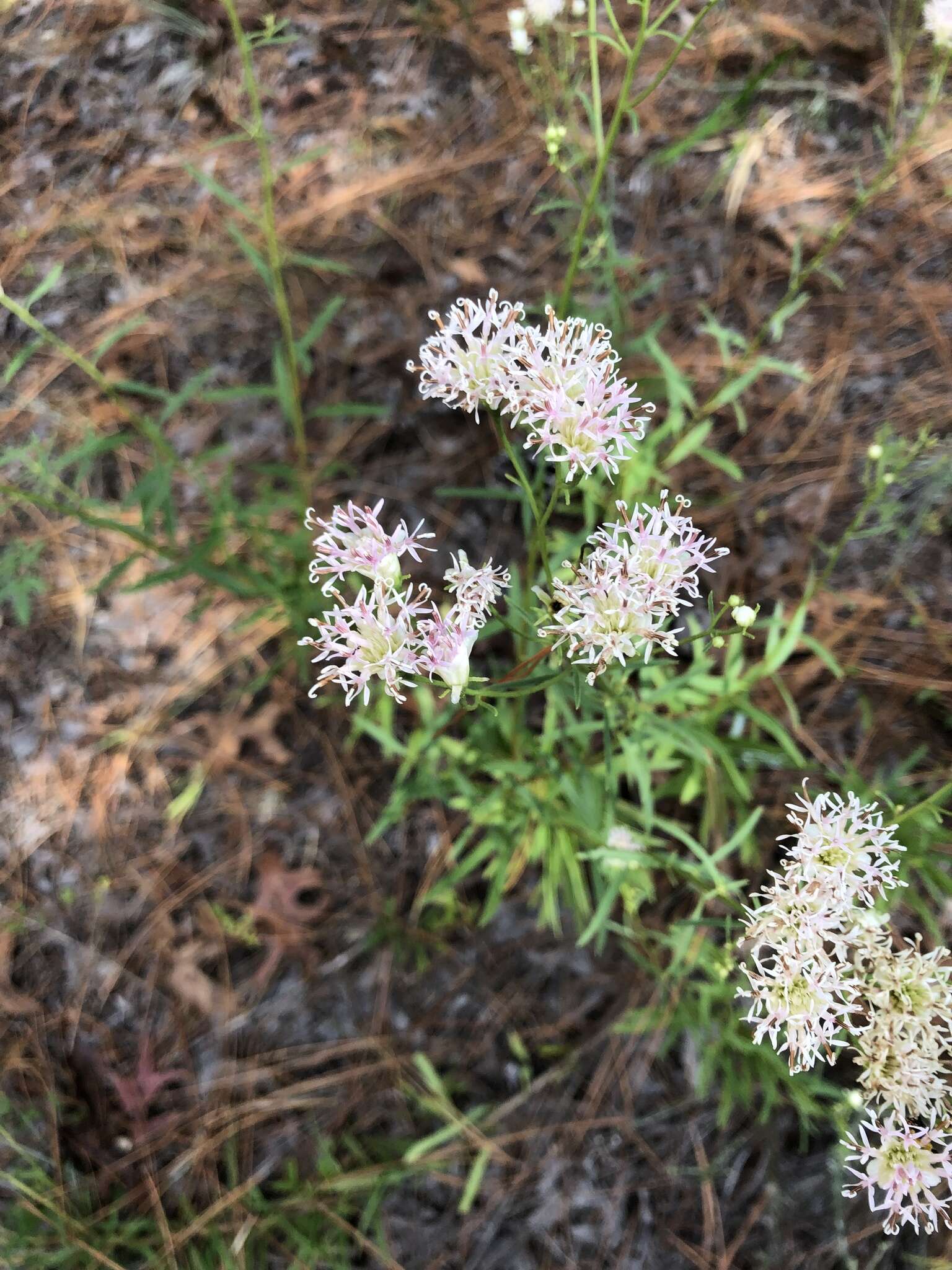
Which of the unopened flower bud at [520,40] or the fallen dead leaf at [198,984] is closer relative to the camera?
the unopened flower bud at [520,40]

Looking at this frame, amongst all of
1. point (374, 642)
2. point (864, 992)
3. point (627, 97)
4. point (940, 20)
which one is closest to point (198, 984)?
point (374, 642)

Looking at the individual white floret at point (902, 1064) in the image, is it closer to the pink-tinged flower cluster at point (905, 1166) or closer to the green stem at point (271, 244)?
the pink-tinged flower cluster at point (905, 1166)

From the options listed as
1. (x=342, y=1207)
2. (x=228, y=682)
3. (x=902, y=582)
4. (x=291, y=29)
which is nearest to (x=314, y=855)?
(x=228, y=682)

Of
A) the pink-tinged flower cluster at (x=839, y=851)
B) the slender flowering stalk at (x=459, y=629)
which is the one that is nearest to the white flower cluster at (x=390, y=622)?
the slender flowering stalk at (x=459, y=629)

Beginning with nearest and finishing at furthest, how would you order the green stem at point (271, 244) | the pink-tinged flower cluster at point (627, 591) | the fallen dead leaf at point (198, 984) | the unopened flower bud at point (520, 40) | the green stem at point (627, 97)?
the pink-tinged flower cluster at point (627, 591) → the green stem at point (627, 97) → the green stem at point (271, 244) → the unopened flower bud at point (520, 40) → the fallen dead leaf at point (198, 984)

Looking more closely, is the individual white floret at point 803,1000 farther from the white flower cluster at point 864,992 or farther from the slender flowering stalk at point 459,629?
the slender flowering stalk at point 459,629

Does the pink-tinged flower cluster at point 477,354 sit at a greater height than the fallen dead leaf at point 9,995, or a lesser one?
greater

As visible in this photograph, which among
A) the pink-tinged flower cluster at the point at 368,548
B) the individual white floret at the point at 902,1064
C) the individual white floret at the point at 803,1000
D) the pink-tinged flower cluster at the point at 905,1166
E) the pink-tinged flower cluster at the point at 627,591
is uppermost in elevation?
the pink-tinged flower cluster at the point at 368,548

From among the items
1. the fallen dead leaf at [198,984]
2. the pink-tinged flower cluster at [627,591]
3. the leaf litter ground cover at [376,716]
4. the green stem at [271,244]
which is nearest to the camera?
the pink-tinged flower cluster at [627,591]
